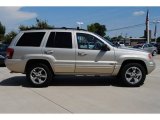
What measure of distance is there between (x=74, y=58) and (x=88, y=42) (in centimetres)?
67

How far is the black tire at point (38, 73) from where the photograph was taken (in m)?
9.42

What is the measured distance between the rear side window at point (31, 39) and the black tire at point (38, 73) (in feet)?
2.30

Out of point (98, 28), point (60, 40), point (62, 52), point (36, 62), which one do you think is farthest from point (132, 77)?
point (98, 28)

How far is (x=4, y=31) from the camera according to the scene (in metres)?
84.4

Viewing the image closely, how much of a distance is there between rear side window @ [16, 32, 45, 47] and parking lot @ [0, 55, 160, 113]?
4.46ft

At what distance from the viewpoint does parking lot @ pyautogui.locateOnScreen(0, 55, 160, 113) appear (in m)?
6.59

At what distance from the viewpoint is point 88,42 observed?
31.1 ft

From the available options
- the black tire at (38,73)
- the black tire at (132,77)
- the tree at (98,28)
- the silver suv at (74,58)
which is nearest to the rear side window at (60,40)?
the silver suv at (74,58)

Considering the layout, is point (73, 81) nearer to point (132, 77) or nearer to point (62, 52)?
point (62, 52)

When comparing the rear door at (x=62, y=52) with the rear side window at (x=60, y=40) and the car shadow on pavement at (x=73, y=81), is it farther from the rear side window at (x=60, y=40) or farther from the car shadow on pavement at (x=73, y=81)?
the car shadow on pavement at (x=73, y=81)

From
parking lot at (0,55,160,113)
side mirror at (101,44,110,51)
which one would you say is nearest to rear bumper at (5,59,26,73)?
parking lot at (0,55,160,113)

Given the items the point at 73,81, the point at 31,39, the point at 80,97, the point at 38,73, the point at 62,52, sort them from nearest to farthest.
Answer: the point at 80,97, the point at 62,52, the point at 38,73, the point at 31,39, the point at 73,81

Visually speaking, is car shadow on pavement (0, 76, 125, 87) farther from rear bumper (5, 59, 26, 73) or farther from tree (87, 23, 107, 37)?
tree (87, 23, 107, 37)

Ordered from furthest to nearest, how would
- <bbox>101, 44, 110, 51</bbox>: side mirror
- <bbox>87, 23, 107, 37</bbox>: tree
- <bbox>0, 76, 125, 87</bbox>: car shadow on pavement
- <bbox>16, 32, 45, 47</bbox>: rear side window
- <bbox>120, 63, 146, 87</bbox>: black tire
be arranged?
1. <bbox>87, 23, 107, 37</bbox>: tree
2. <bbox>0, 76, 125, 87</bbox>: car shadow on pavement
3. <bbox>16, 32, 45, 47</bbox>: rear side window
4. <bbox>120, 63, 146, 87</bbox>: black tire
5. <bbox>101, 44, 110, 51</bbox>: side mirror
